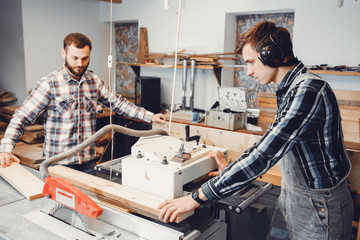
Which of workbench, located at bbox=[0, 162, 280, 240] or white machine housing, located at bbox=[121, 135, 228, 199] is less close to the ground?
white machine housing, located at bbox=[121, 135, 228, 199]

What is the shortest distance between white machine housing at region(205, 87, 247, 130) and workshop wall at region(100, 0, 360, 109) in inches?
22.5

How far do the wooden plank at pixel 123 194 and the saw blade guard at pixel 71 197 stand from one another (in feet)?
0.43

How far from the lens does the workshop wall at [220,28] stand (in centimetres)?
298

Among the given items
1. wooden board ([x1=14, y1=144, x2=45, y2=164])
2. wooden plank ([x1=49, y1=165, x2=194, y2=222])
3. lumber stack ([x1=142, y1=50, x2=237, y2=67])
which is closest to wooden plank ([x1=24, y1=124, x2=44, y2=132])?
wooden board ([x1=14, y1=144, x2=45, y2=164])

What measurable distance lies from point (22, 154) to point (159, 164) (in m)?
2.36

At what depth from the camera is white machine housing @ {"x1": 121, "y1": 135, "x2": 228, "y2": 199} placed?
1162 mm

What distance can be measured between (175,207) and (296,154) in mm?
448

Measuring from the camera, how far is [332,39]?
3031 mm

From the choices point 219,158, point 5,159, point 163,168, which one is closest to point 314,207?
point 219,158

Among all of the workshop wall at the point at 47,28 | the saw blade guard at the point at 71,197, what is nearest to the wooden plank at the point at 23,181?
the saw blade guard at the point at 71,197

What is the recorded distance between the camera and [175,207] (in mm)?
1089

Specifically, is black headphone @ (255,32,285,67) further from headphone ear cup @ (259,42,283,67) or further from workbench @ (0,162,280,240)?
workbench @ (0,162,280,240)

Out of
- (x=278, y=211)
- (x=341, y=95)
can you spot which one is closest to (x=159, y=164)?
(x=278, y=211)

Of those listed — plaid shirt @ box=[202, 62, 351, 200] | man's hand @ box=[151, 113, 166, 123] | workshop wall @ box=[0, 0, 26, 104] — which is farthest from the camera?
workshop wall @ box=[0, 0, 26, 104]
